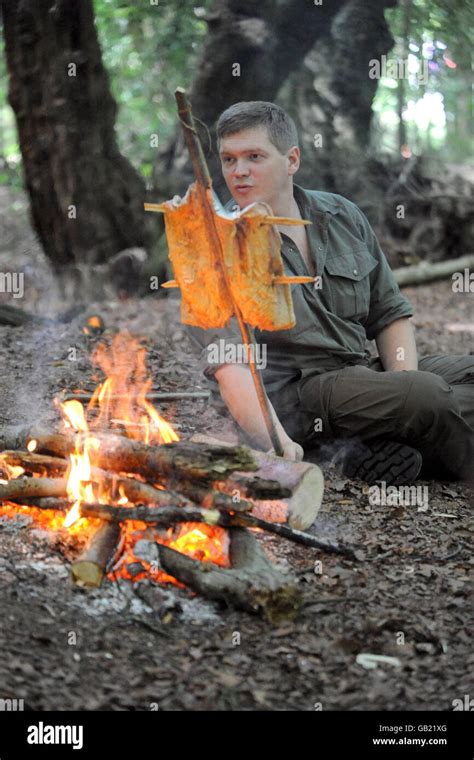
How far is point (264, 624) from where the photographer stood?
3.22 meters

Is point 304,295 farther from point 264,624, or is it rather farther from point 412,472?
point 264,624

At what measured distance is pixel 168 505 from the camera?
3523mm

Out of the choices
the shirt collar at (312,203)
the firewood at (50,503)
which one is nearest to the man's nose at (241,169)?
the shirt collar at (312,203)

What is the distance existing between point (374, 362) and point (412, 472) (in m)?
0.87

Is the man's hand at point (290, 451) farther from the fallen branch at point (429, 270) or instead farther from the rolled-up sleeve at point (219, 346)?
the fallen branch at point (429, 270)

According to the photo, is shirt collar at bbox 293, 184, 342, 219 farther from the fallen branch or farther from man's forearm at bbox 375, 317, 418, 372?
the fallen branch

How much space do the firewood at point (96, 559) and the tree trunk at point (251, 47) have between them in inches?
239

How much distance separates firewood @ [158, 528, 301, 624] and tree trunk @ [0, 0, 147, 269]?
5971 mm

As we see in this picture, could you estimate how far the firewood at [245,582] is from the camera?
126 inches

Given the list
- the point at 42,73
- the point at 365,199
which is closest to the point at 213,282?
the point at 42,73

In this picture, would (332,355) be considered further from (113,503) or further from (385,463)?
(113,503)

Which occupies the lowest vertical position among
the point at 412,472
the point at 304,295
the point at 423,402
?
the point at 412,472

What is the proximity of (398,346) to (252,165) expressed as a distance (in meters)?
1.48

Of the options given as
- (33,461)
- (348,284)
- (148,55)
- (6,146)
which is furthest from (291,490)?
(6,146)
